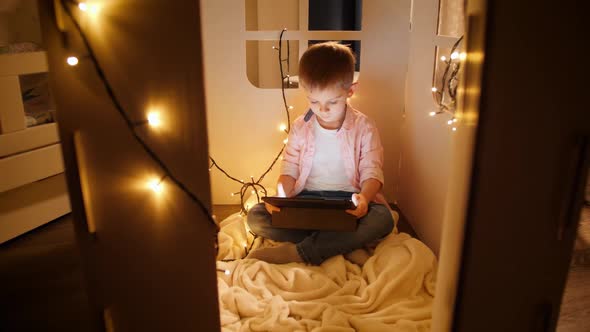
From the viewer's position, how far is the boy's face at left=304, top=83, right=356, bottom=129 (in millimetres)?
1506

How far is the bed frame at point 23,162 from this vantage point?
1659mm

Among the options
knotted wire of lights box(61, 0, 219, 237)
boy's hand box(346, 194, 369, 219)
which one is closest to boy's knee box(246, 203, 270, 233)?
boy's hand box(346, 194, 369, 219)

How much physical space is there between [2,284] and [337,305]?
99 cm

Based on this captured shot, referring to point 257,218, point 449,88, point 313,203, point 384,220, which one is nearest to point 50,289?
point 257,218

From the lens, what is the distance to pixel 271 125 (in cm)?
183

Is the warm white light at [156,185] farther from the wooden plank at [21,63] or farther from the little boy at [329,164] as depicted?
the wooden plank at [21,63]

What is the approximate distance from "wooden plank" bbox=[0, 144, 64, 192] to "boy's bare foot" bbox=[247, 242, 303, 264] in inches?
35.8

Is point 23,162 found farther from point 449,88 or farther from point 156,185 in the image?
point 449,88

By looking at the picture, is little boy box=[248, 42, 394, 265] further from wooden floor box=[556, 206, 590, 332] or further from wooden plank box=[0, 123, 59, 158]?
wooden plank box=[0, 123, 59, 158]

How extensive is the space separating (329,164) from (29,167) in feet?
3.60

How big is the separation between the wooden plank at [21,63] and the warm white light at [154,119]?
112 cm

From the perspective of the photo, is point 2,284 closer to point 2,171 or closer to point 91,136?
point 2,171

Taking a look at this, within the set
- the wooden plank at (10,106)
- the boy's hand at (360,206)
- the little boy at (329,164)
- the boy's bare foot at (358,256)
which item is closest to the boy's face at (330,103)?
the little boy at (329,164)

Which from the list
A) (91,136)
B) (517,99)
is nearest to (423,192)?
(517,99)
